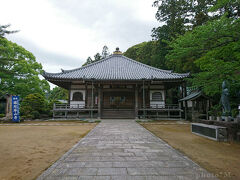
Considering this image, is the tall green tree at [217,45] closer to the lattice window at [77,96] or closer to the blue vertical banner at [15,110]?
the lattice window at [77,96]

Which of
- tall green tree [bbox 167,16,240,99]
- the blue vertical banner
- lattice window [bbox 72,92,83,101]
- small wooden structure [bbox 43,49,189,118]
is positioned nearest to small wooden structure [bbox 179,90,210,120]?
small wooden structure [bbox 43,49,189,118]

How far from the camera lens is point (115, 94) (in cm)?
1577

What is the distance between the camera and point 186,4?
1989cm

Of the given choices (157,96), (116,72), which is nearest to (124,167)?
(157,96)

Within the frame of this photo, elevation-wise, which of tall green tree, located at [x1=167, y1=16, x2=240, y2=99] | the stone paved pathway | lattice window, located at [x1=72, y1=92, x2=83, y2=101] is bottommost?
the stone paved pathway

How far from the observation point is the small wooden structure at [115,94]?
46.2ft

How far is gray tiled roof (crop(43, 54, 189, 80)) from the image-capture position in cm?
1431

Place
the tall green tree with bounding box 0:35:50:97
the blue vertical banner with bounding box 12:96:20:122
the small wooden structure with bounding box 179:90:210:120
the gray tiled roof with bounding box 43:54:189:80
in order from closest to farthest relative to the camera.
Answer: the small wooden structure with bounding box 179:90:210:120
the blue vertical banner with bounding box 12:96:20:122
the gray tiled roof with bounding box 43:54:189:80
the tall green tree with bounding box 0:35:50:97

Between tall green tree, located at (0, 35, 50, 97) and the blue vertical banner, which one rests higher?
tall green tree, located at (0, 35, 50, 97)

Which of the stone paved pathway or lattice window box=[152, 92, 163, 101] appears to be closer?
the stone paved pathway

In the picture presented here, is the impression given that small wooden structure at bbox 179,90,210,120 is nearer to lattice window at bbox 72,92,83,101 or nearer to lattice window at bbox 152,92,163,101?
lattice window at bbox 152,92,163,101

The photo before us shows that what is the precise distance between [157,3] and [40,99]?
73.7 feet

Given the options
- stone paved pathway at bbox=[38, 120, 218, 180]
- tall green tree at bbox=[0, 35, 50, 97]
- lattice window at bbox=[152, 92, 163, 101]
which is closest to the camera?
stone paved pathway at bbox=[38, 120, 218, 180]

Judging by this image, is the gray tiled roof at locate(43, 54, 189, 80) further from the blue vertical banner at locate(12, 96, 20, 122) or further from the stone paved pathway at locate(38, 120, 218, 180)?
the stone paved pathway at locate(38, 120, 218, 180)
